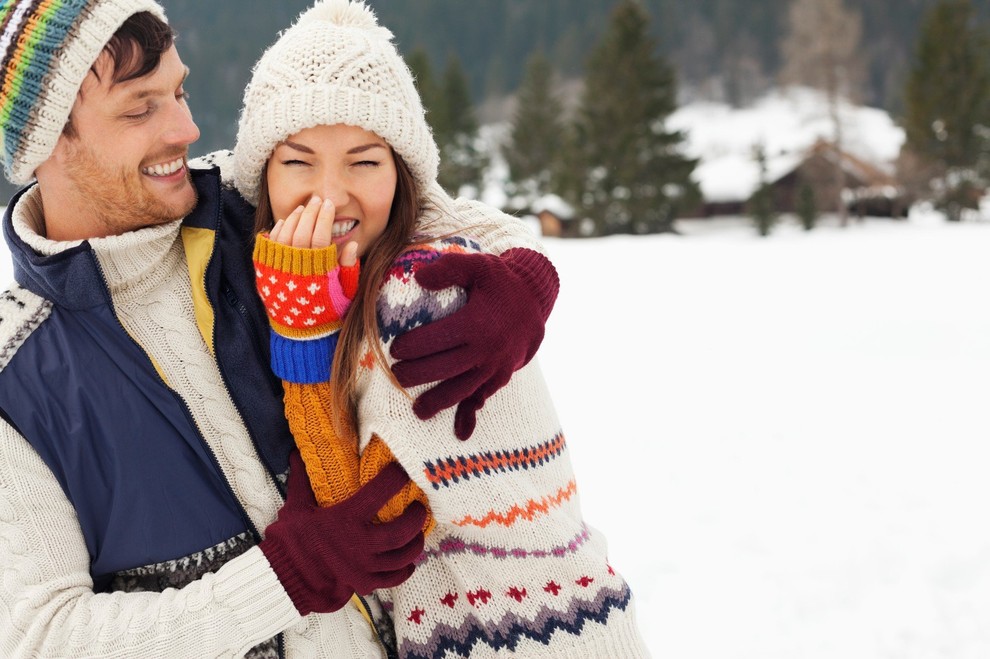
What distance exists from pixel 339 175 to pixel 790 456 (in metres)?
3.87

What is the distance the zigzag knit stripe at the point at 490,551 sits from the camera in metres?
1.51

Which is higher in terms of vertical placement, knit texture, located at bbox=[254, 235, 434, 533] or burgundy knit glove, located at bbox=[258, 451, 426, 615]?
knit texture, located at bbox=[254, 235, 434, 533]

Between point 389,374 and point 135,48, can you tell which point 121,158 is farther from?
point 389,374

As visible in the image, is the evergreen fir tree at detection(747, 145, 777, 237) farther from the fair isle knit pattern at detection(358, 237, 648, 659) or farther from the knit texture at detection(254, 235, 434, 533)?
the knit texture at detection(254, 235, 434, 533)

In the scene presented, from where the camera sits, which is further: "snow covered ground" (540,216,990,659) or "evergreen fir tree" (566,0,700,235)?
"evergreen fir tree" (566,0,700,235)

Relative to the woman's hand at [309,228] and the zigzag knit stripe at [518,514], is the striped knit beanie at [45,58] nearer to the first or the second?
the woman's hand at [309,228]

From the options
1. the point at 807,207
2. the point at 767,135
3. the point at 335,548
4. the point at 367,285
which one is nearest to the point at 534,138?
the point at 807,207

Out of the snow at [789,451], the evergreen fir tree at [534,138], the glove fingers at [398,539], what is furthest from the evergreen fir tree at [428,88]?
the glove fingers at [398,539]

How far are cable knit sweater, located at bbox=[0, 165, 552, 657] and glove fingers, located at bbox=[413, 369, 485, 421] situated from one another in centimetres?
37

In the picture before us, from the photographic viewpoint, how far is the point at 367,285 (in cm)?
146

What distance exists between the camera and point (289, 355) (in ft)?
4.64

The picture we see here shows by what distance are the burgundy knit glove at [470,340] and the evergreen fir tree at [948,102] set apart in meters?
26.3

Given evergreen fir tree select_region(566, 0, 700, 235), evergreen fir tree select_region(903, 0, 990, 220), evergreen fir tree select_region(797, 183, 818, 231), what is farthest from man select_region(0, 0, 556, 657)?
evergreen fir tree select_region(903, 0, 990, 220)

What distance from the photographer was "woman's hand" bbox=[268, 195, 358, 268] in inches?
55.0
